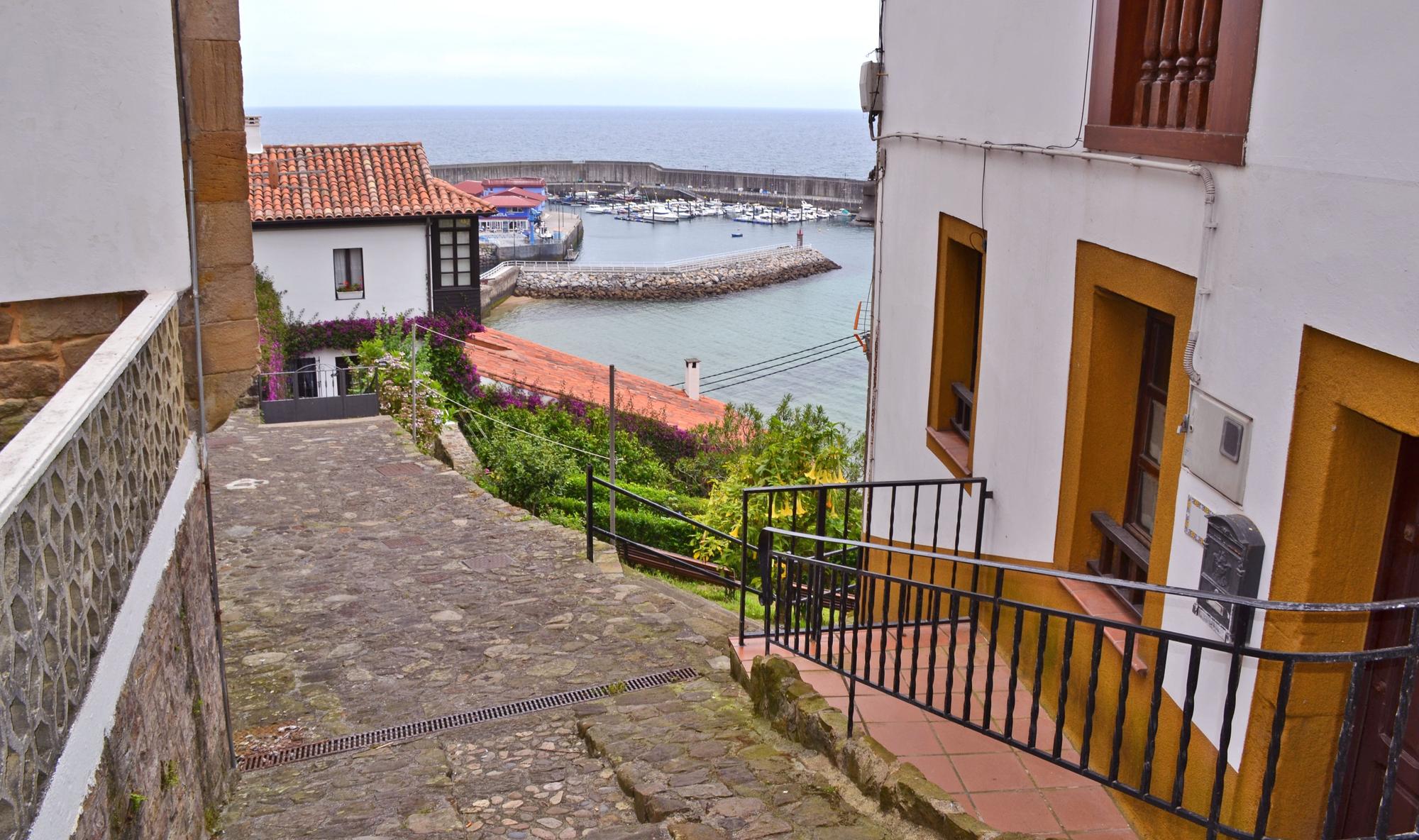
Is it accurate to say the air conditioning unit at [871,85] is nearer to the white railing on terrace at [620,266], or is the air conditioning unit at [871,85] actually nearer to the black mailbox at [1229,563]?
the black mailbox at [1229,563]

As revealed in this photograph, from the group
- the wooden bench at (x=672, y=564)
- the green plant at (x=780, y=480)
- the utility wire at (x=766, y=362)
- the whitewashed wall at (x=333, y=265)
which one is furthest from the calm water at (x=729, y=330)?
the wooden bench at (x=672, y=564)

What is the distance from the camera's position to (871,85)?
8641 millimetres

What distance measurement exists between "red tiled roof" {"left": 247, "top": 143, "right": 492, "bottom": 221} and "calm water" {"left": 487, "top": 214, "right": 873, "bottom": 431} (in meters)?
14.4

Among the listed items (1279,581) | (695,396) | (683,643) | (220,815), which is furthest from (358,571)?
(695,396)

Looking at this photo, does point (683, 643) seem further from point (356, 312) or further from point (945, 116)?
point (356, 312)

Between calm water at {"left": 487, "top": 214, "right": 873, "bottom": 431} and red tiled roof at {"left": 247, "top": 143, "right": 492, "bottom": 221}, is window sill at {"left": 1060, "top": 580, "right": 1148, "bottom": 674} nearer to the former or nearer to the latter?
red tiled roof at {"left": 247, "top": 143, "right": 492, "bottom": 221}

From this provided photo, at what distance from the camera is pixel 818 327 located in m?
56.0

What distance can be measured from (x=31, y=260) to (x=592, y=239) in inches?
3544

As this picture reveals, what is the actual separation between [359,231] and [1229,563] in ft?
82.1

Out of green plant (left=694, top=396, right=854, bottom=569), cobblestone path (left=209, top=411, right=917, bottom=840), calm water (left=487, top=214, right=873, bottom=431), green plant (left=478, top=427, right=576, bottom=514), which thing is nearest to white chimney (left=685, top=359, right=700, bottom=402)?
calm water (left=487, top=214, right=873, bottom=431)

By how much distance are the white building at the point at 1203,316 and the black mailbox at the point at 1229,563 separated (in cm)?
6

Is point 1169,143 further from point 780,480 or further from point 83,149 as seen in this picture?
point 780,480

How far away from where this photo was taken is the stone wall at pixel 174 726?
10.5 ft

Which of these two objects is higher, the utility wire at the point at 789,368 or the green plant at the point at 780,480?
the green plant at the point at 780,480
